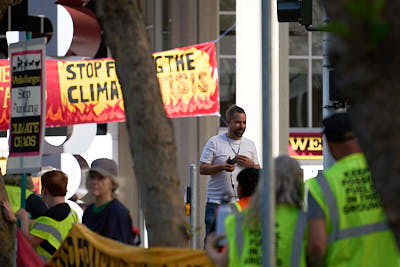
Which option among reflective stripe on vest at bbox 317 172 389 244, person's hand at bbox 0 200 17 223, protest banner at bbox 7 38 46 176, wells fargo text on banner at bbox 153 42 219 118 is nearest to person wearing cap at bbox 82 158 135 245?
protest banner at bbox 7 38 46 176

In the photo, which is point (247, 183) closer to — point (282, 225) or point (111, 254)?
point (111, 254)

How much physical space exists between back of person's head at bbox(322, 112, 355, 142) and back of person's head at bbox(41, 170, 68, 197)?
4128mm

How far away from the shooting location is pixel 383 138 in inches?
100

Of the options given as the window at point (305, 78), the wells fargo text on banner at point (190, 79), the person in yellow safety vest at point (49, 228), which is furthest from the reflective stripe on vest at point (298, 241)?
the window at point (305, 78)

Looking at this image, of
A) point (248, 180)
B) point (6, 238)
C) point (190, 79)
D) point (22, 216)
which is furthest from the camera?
point (190, 79)

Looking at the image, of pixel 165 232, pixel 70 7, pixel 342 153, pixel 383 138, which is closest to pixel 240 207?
pixel 165 232

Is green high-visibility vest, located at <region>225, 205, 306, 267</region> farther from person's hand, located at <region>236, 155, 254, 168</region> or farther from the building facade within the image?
the building facade

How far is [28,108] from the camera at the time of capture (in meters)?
9.40

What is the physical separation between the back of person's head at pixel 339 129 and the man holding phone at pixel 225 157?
4.93 meters

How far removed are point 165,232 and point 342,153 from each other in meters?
1.83

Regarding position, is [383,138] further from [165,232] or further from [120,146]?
[120,146]

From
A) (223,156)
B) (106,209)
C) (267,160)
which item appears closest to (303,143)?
(223,156)

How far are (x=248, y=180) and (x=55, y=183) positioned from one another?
291 centimetres

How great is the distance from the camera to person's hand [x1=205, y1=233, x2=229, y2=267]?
18.2 ft
